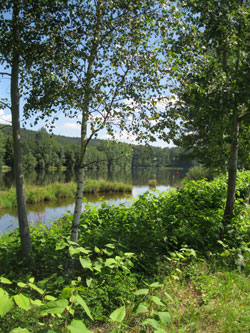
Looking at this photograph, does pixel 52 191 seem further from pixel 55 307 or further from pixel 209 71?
pixel 55 307

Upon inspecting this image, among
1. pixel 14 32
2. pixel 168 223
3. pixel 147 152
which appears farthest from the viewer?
pixel 168 223

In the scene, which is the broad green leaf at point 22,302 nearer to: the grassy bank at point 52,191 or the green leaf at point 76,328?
the green leaf at point 76,328

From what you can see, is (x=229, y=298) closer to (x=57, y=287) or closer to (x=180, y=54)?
(x=57, y=287)

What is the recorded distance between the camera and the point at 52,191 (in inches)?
835

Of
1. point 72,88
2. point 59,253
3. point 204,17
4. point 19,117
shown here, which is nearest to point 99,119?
point 72,88

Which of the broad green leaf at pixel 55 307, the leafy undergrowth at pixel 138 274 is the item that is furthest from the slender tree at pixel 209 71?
the broad green leaf at pixel 55 307

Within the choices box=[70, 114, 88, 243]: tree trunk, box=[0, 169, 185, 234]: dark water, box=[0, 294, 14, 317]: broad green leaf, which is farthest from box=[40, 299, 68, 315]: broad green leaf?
box=[0, 169, 185, 234]: dark water

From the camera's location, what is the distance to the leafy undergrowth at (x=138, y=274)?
2.59m

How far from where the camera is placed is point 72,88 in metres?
3.95

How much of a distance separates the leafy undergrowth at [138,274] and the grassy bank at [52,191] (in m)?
11.5

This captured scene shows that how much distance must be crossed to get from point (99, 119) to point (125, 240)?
210cm

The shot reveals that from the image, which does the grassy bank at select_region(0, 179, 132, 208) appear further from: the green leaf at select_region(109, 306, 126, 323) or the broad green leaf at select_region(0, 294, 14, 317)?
the broad green leaf at select_region(0, 294, 14, 317)

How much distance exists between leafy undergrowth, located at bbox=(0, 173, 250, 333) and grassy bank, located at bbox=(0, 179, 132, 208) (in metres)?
11.5

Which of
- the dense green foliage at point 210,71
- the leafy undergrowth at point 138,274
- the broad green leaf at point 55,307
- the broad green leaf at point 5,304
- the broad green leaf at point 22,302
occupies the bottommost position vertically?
the leafy undergrowth at point 138,274
